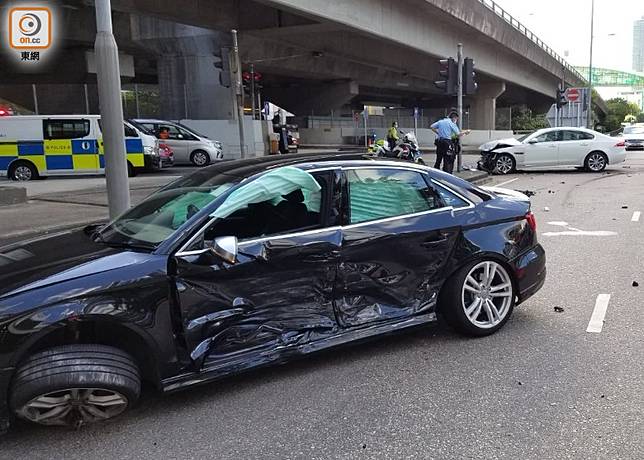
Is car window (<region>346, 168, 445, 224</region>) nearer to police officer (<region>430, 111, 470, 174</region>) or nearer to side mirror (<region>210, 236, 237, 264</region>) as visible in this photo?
side mirror (<region>210, 236, 237, 264</region>)

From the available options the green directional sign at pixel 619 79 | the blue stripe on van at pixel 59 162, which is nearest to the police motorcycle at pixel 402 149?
the blue stripe on van at pixel 59 162

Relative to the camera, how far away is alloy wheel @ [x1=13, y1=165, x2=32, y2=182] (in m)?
17.2

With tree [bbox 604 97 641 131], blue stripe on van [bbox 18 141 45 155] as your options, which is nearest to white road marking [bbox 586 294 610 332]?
blue stripe on van [bbox 18 141 45 155]

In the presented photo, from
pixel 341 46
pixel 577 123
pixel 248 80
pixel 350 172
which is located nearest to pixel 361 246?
pixel 350 172

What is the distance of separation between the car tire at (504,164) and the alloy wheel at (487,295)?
14.8 meters

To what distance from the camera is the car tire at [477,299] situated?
438 centimetres

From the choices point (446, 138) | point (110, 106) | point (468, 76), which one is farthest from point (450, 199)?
point (468, 76)

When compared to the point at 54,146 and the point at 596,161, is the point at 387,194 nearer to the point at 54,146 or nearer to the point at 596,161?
the point at 54,146

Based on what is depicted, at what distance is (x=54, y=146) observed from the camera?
17188 millimetres

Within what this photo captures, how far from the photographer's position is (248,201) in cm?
379

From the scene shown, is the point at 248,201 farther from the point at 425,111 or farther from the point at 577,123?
the point at 425,111

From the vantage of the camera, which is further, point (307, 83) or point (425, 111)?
point (425, 111)

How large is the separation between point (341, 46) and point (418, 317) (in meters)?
25.3

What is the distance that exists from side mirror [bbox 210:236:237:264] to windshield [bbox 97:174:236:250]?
14.1 inches
